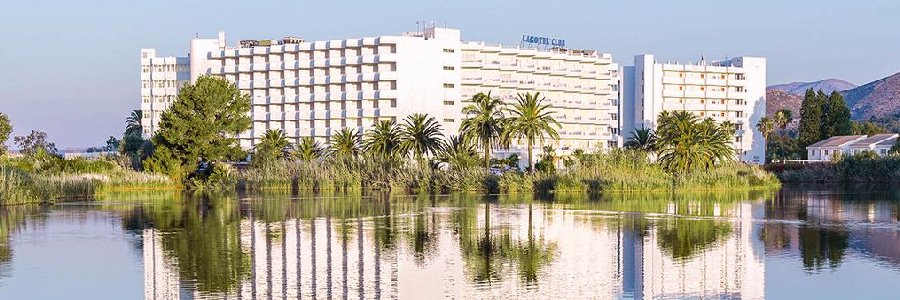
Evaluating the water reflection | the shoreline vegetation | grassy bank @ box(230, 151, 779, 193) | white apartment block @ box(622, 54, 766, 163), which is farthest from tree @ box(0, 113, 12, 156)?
white apartment block @ box(622, 54, 766, 163)

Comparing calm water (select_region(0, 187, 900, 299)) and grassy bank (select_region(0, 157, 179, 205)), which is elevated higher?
grassy bank (select_region(0, 157, 179, 205))

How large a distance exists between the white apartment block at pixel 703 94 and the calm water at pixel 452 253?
429 feet

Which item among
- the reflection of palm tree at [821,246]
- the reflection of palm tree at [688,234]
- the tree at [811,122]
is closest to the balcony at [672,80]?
the tree at [811,122]

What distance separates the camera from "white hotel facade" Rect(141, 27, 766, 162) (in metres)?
154

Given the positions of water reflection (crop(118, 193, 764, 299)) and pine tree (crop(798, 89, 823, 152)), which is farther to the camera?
pine tree (crop(798, 89, 823, 152))

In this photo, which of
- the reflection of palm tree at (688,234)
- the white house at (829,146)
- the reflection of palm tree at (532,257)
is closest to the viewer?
the reflection of palm tree at (532,257)

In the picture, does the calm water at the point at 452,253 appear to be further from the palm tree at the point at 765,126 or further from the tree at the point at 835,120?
the palm tree at the point at 765,126

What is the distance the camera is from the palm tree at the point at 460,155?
103m

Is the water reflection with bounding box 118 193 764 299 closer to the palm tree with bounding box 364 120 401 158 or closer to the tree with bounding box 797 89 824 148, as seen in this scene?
the palm tree with bounding box 364 120 401 158

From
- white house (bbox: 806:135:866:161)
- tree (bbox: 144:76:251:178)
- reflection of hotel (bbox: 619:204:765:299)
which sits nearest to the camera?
reflection of hotel (bbox: 619:204:765:299)

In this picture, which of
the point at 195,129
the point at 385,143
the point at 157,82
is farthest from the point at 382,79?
the point at 195,129

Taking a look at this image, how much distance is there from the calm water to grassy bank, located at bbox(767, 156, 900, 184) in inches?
2148

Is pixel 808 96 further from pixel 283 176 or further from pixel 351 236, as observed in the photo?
pixel 351 236

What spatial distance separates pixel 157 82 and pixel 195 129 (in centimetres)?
7747
